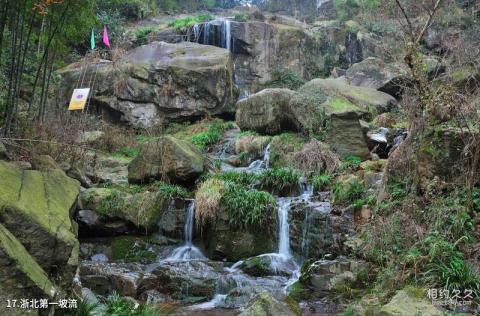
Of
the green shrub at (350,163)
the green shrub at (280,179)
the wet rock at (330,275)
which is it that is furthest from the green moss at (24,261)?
the green shrub at (350,163)

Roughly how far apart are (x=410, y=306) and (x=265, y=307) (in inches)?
53.9

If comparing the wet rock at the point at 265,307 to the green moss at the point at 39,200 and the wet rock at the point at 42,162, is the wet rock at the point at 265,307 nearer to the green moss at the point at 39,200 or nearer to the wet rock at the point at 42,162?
the green moss at the point at 39,200

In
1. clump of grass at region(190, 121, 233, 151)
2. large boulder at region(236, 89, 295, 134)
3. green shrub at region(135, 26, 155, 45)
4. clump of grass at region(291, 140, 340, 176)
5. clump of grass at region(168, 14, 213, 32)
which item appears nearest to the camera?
clump of grass at region(291, 140, 340, 176)

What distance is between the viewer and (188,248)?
26.9ft

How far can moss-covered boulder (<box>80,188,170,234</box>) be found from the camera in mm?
8305

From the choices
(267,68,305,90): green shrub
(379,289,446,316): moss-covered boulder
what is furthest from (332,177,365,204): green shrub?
(267,68,305,90): green shrub

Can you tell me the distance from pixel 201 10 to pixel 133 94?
1668 centimetres

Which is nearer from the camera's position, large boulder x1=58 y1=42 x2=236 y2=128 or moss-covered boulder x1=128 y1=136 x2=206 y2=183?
moss-covered boulder x1=128 y1=136 x2=206 y2=183

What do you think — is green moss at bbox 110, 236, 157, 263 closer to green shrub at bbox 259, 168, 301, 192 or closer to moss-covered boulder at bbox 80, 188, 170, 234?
moss-covered boulder at bbox 80, 188, 170, 234

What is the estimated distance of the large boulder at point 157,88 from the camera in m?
15.3

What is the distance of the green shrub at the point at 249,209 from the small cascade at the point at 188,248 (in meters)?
0.74

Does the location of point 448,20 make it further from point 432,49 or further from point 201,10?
point 201,10

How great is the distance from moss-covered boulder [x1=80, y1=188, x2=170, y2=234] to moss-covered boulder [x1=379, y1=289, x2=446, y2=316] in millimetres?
5076

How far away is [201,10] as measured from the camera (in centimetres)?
3009
